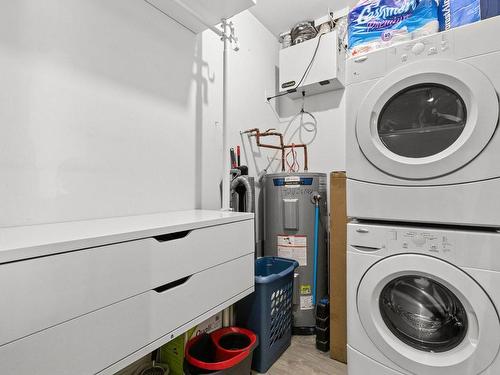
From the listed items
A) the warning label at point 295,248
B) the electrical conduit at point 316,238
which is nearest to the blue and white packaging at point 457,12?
the electrical conduit at point 316,238

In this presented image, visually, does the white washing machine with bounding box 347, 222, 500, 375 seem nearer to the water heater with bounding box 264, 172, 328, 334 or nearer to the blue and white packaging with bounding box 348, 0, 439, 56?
the water heater with bounding box 264, 172, 328, 334

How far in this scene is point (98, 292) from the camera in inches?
27.0

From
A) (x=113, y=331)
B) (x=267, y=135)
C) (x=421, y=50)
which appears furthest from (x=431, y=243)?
(x=267, y=135)

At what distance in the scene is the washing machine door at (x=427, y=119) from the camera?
2.94ft

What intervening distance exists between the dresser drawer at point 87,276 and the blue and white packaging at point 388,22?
3.82ft

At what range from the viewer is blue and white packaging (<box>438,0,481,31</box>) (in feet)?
3.33

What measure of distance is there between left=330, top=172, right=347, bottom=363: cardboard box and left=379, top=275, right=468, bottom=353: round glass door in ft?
1.29

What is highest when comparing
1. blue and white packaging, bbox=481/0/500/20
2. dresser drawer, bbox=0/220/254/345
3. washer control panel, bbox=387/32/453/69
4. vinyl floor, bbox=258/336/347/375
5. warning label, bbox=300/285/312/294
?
blue and white packaging, bbox=481/0/500/20

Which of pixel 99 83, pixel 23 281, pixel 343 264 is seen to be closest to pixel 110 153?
pixel 99 83

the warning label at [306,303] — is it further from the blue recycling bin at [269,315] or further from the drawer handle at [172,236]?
the drawer handle at [172,236]

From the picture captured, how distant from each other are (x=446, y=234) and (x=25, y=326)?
132 centimetres

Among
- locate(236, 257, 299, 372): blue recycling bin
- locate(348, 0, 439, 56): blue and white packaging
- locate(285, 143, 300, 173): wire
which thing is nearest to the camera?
locate(348, 0, 439, 56): blue and white packaging

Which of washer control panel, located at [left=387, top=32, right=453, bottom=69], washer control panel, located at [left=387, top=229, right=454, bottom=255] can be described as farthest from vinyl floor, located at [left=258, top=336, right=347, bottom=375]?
washer control panel, located at [left=387, top=32, right=453, bottom=69]

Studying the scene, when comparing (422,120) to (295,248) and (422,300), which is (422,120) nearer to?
(422,300)
